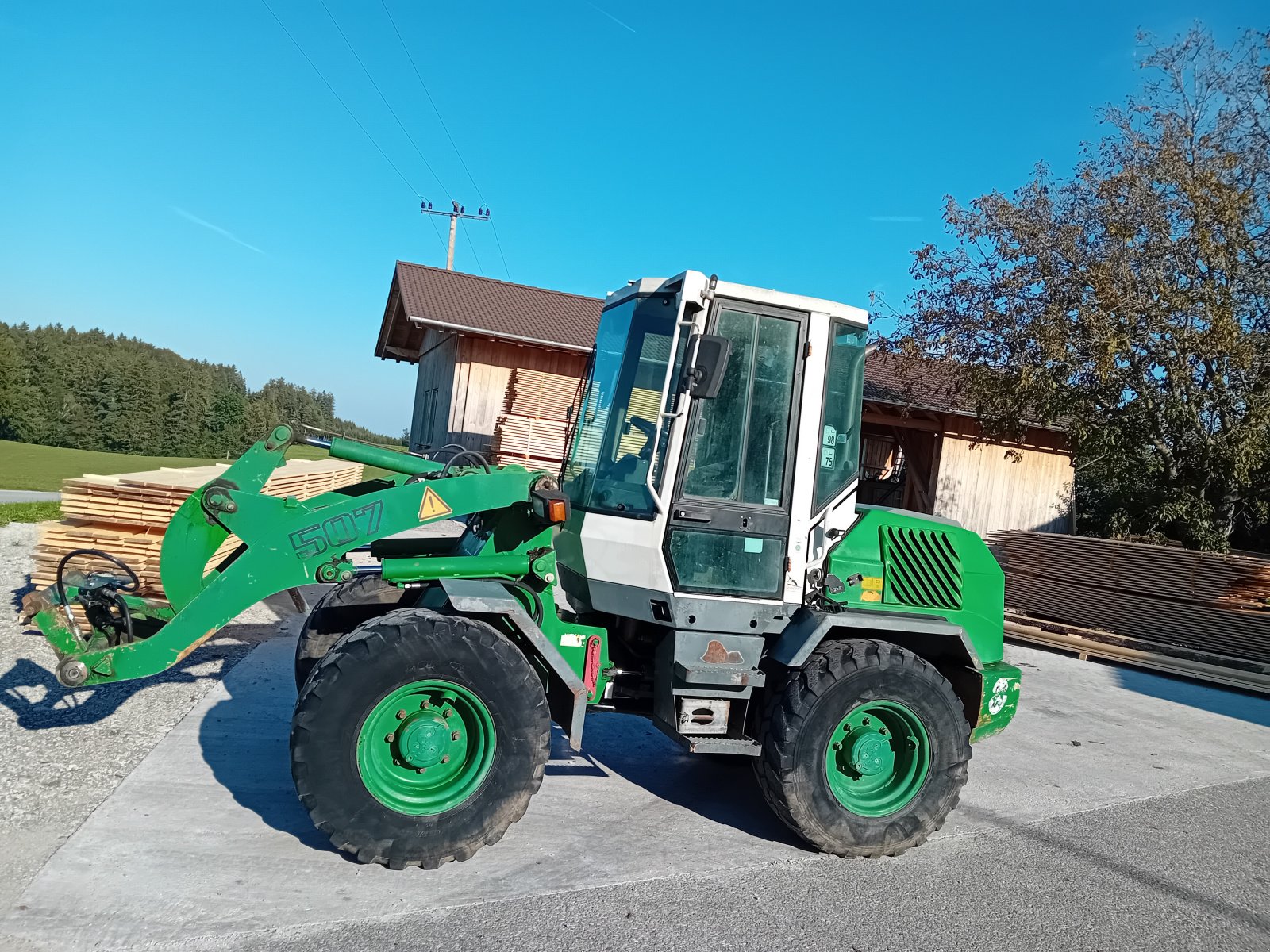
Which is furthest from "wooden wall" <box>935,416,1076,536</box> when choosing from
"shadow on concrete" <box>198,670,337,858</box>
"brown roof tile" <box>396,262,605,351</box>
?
"shadow on concrete" <box>198,670,337,858</box>

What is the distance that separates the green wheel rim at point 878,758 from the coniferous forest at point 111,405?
167ft

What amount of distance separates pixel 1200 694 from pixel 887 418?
28.6ft

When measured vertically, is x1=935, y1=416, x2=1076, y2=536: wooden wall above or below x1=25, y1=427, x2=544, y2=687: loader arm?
above

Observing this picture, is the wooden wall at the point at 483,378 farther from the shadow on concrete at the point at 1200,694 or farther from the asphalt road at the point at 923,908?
the asphalt road at the point at 923,908

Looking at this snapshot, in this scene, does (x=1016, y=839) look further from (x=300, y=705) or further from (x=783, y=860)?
(x=300, y=705)

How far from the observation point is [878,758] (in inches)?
177

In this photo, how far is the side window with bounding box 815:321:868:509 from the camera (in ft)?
15.0

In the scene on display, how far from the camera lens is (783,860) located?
14.3ft

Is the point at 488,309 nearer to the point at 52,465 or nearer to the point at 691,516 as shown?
the point at 691,516

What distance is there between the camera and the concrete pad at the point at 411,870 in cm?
339

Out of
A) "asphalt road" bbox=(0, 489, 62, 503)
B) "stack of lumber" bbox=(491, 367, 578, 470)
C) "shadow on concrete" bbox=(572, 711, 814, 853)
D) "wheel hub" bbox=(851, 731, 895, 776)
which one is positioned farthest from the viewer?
"stack of lumber" bbox=(491, 367, 578, 470)

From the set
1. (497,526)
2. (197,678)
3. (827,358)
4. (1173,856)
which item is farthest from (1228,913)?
(197,678)

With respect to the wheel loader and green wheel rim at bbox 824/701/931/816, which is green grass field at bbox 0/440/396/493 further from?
green wheel rim at bbox 824/701/931/816

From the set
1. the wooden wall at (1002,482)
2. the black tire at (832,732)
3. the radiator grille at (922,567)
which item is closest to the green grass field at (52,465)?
the wooden wall at (1002,482)
